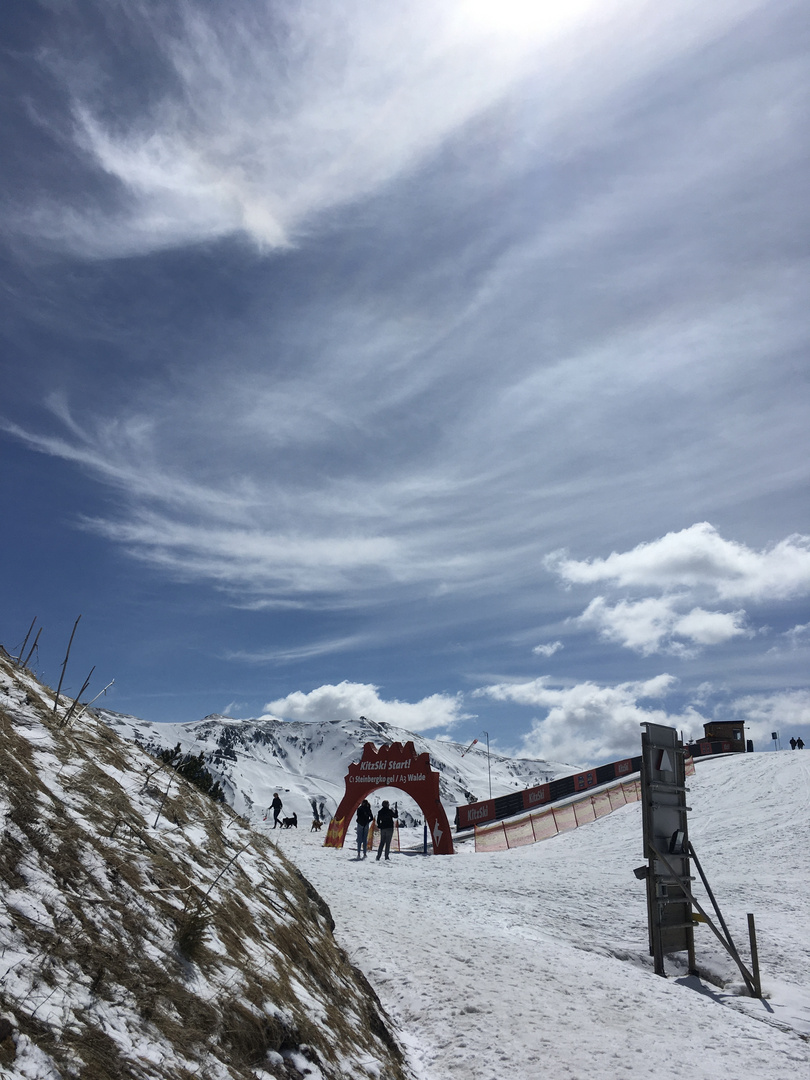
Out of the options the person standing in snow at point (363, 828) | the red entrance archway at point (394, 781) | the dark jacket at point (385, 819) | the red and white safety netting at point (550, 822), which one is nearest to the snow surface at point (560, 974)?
the person standing in snow at point (363, 828)

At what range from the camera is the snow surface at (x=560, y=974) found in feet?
20.5

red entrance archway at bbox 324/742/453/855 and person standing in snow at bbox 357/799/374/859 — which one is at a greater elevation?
red entrance archway at bbox 324/742/453/855

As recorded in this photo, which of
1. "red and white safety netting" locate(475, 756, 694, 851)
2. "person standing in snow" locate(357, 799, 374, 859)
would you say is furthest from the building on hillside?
"person standing in snow" locate(357, 799, 374, 859)

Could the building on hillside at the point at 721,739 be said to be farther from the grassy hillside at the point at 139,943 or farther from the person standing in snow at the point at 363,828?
the grassy hillside at the point at 139,943

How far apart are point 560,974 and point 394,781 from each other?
56.3 ft

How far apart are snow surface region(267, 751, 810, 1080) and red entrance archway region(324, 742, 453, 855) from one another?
19.8 ft

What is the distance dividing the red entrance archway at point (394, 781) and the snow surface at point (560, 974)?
19.8 ft

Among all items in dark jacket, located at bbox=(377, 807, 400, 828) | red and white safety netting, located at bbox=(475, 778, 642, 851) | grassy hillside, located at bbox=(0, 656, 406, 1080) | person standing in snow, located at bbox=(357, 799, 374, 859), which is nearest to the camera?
grassy hillside, located at bbox=(0, 656, 406, 1080)

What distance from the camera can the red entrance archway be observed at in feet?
78.5

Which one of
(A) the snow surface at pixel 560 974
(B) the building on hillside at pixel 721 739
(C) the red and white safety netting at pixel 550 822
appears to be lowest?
(A) the snow surface at pixel 560 974

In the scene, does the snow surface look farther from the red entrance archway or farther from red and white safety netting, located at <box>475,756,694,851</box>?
red and white safety netting, located at <box>475,756,694,851</box>

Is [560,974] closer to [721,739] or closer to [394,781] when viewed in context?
[394,781]

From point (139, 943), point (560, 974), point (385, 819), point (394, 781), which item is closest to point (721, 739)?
point (394, 781)

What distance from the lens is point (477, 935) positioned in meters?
9.33
